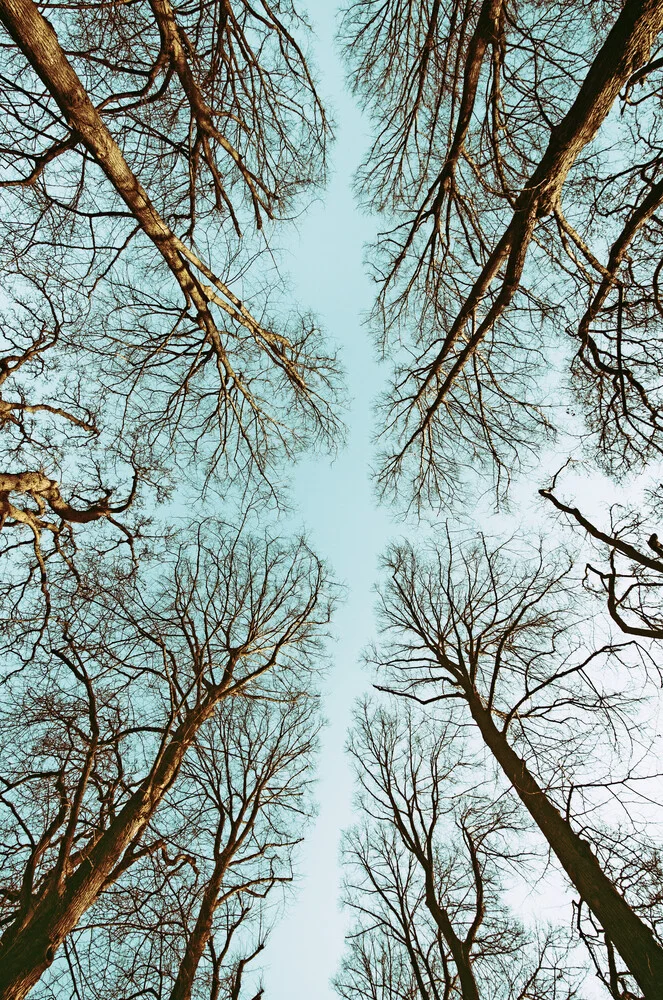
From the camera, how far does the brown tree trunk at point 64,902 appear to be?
11.6 ft

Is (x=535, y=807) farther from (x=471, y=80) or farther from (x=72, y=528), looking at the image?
(x=471, y=80)

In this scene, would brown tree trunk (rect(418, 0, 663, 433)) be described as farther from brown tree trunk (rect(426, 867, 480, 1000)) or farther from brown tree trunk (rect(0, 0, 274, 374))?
brown tree trunk (rect(426, 867, 480, 1000))

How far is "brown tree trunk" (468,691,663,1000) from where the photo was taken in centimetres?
374

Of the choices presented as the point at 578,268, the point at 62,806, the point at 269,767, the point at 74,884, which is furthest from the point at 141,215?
the point at 269,767

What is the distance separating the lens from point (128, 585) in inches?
243

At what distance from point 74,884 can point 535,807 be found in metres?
4.22

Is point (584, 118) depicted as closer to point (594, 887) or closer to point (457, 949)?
point (594, 887)

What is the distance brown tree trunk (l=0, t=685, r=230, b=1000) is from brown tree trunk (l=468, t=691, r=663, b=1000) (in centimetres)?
360

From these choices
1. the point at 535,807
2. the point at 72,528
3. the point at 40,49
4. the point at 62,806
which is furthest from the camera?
the point at 72,528

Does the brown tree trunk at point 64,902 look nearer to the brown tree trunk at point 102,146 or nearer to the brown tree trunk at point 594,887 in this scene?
the brown tree trunk at point 594,887

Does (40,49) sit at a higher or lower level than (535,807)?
higher

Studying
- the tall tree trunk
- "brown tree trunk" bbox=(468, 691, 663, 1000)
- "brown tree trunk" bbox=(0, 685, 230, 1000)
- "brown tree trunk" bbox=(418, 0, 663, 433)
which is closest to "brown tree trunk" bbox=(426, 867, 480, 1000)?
"brown tree trunk" bbox=(468, 691, 663, 1000)

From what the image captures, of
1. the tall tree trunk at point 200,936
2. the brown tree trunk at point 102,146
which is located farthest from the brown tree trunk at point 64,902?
the brown tree trunk at point 102,146

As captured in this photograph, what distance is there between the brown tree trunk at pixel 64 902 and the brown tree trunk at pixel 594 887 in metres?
3.60
